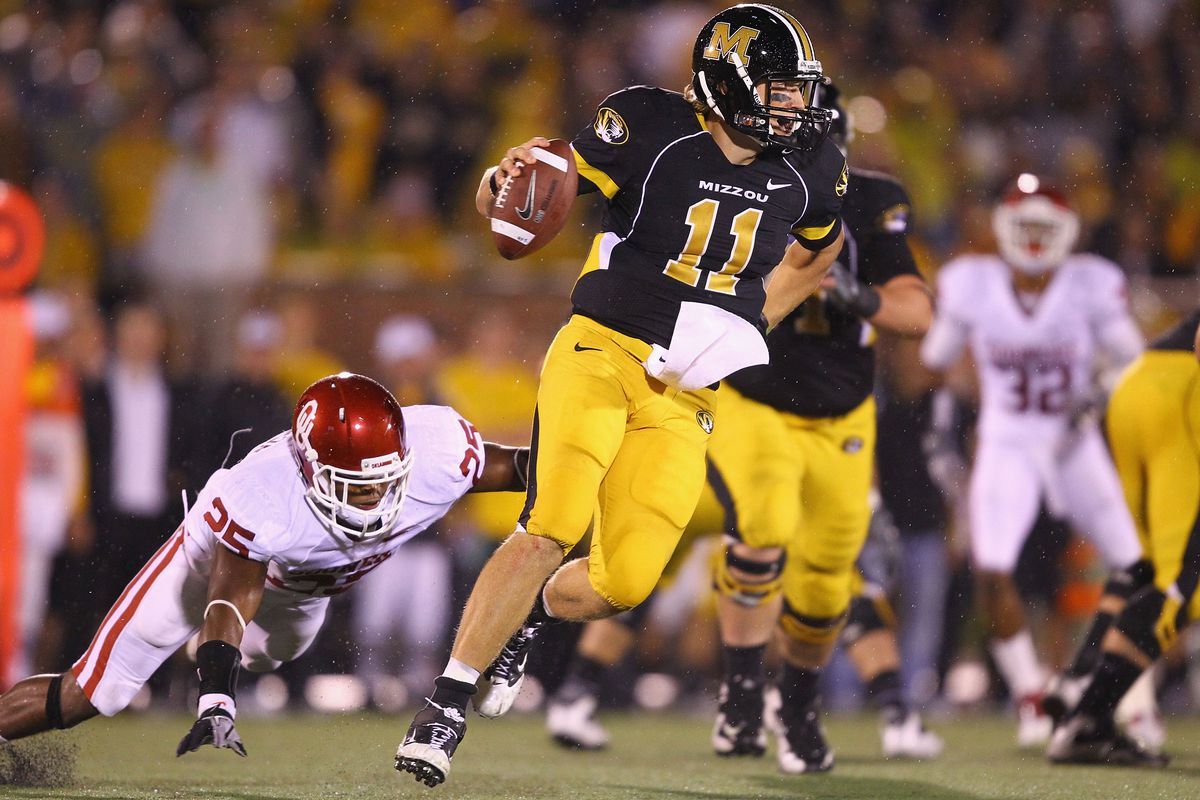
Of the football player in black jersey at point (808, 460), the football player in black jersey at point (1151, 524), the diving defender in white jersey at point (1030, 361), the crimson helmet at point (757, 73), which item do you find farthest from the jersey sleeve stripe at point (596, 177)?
the diving defender in white jersey at point (1030, 361)

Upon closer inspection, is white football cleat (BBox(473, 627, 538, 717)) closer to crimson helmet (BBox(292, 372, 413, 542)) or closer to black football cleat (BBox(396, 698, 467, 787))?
black football cleat (BBox(396, 698, 467, 787))

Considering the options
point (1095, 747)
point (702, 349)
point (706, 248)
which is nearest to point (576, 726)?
point (1095, 747)

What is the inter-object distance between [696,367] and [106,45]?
611cm

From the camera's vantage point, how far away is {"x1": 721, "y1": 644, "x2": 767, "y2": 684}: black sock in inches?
211

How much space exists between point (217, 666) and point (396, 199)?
541 cm

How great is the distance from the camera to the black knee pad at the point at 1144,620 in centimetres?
519

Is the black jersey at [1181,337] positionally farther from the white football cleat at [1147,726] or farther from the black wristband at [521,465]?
the black wristband at [521,465]

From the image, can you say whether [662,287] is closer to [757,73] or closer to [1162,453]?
[757,73]

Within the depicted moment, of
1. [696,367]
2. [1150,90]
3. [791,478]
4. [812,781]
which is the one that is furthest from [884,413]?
[1150,90]

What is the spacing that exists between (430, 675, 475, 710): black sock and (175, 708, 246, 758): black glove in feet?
1.55

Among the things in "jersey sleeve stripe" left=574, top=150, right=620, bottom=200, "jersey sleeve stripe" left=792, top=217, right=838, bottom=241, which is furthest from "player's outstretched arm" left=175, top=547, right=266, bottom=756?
"jersey sleeve stripe" left=792, top=217, right=838, bottom=241

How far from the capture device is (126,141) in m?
8.66

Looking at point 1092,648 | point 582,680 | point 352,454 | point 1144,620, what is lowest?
point 582,680

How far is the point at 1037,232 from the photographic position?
7188mm
